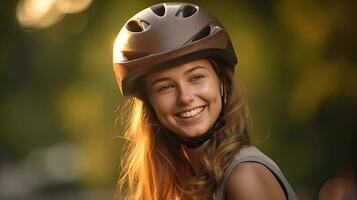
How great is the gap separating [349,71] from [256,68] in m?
1.86

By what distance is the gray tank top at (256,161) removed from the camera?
12.4ft

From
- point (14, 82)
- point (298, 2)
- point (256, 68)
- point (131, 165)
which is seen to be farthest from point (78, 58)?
point (131, 165)

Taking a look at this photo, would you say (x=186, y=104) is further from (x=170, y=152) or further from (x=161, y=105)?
(x=170, y=152)

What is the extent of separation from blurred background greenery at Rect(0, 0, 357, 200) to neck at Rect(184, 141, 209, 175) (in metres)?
5.54

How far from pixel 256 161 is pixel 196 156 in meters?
0.57

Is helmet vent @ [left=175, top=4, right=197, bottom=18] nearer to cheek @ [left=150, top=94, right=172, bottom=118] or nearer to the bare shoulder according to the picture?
cheek @ [left=150, top=94, right=172, bottom=118]

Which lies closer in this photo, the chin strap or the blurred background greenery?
the chin strap

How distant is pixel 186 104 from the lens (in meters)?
4.06

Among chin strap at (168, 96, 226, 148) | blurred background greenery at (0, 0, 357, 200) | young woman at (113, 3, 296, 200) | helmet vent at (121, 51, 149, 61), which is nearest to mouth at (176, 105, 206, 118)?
young woman at (113, 3, 296, 200)

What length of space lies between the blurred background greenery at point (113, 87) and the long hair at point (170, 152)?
5.31m

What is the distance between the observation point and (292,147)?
14.5m

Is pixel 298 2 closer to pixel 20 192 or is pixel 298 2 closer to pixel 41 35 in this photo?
pixel 41 35

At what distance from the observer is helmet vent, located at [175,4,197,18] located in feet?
14.0

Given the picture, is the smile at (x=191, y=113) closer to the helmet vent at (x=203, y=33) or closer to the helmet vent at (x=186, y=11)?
the helmet vent at (x=203, y=33)
